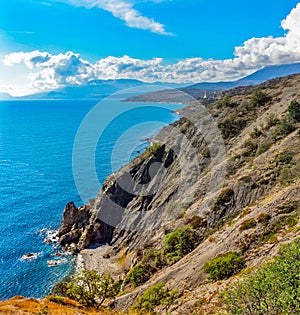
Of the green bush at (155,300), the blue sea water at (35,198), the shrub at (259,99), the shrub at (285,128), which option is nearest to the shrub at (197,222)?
the green bush at (155,300)

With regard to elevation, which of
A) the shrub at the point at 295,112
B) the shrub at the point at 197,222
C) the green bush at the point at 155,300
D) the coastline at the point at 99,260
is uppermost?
the shrub at the point at 295,112

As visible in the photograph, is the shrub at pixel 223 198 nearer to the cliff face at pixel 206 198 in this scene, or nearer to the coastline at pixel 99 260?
the cliff face at pixel 206 198

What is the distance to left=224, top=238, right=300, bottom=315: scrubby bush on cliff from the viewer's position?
14.3 metres

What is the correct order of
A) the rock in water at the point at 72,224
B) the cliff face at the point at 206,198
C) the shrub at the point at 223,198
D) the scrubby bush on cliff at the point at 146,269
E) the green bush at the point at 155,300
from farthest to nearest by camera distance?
1. the rock in water at the point at 72,224
2. the shrub at the point at 223,198
3. the scrubby bush on cliff at the point at 146,269
4. the cliff face at the point at 206,198
5. the green bush at the point at 155,300

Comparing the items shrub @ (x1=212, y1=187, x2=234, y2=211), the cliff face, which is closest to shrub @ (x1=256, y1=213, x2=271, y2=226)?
the cliff face

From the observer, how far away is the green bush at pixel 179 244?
3838cm

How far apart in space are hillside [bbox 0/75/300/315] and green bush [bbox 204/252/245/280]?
0.49 feet

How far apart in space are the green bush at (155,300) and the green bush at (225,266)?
4310mm

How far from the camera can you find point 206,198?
47.4m

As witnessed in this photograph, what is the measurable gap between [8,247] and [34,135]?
5402 inches

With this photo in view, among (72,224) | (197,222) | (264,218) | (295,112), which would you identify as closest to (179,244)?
(197,222)

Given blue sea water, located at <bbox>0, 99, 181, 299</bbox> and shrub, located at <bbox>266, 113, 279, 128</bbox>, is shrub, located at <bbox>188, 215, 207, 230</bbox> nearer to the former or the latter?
shrub, located at <bbox>266, 113, 279, 128</bbox>

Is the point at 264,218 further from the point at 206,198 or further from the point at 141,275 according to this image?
the point at 141,275

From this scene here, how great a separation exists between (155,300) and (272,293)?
15.8 metres
